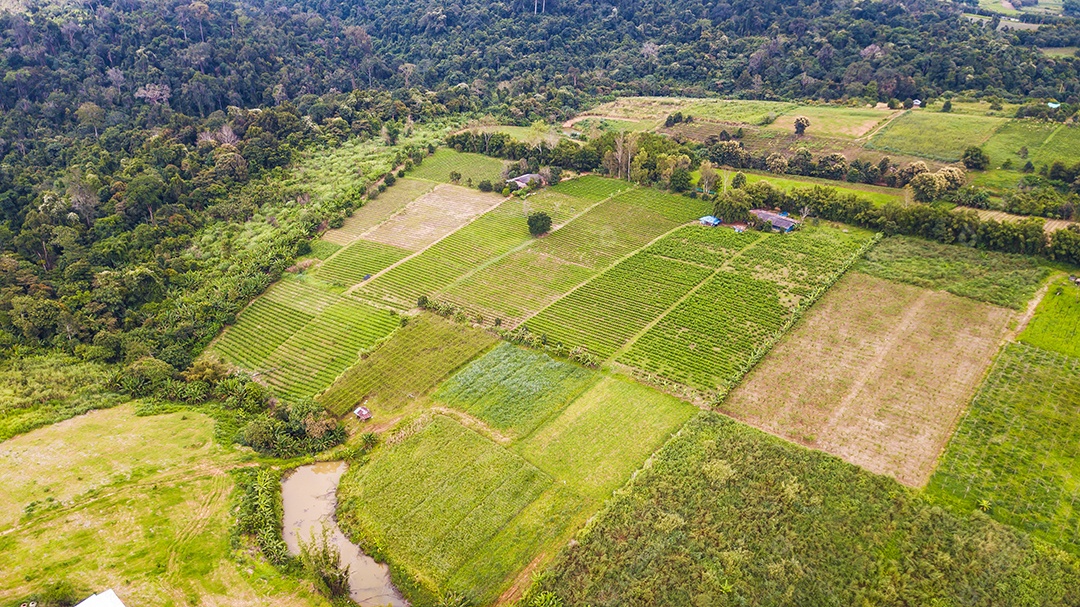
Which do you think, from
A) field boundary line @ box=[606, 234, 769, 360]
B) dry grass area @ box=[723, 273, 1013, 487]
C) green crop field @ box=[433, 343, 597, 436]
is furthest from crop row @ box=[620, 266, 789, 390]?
green crop field @ box=[433, 343, 597, 436]

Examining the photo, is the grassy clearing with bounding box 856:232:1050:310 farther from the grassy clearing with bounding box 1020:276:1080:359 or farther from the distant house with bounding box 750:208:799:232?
the distant house with bounding box 750:208:799:232

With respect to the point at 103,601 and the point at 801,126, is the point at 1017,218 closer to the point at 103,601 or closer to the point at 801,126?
the point at 801,126

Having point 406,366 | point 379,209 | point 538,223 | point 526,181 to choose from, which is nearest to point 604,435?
point 406,366

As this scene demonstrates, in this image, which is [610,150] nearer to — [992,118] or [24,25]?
[992,118]

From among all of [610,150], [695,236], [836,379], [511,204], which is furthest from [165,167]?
[836,379]

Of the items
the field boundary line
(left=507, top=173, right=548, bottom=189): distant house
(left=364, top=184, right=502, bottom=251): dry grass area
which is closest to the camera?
the field boundary line

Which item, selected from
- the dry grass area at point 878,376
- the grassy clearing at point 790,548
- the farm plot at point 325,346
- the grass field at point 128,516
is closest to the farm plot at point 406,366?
the farm plot at point 325,346
